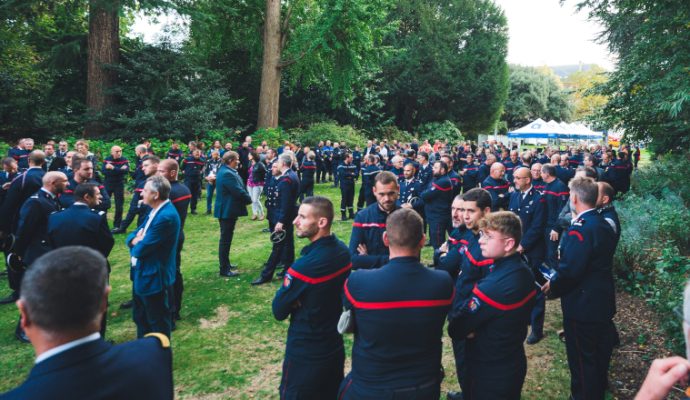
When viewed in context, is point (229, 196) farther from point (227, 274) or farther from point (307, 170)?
point (307, 170)

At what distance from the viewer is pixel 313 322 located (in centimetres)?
318

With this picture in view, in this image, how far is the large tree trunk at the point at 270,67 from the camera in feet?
75.0

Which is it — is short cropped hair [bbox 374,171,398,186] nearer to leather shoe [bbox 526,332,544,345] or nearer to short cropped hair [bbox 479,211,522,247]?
short cropped hair [bbox 479,211,522,247]

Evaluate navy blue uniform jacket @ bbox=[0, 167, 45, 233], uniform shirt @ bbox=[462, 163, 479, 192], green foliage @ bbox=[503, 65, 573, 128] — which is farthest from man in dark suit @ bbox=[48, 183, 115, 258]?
green foliage @ bbox=[503, 65, 573, 128]

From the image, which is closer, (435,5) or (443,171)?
(443,171)

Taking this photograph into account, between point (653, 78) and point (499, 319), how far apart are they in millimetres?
9951

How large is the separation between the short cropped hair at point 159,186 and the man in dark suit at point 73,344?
3.06 meters

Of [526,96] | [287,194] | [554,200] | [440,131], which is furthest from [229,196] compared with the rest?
[526,96]

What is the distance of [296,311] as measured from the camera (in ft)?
10.7

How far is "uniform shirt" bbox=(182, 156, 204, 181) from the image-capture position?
42.7ft

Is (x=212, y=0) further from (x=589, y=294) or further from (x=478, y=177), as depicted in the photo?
(x=589, y=294)

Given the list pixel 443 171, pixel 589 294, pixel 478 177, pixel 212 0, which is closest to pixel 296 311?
pixel 589 294

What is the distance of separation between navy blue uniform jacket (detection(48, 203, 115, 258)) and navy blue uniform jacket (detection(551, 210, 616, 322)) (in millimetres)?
4985

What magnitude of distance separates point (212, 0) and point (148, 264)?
19.5 m
